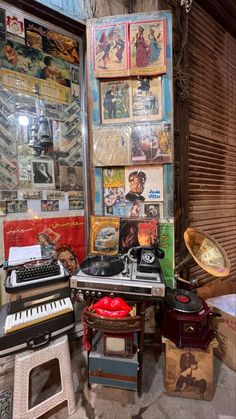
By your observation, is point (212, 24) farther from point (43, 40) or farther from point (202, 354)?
point (202, 354)

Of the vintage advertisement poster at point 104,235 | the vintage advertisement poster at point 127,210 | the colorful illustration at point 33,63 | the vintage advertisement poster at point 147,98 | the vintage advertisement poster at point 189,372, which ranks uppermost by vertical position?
the colorful illustration at point 33,63

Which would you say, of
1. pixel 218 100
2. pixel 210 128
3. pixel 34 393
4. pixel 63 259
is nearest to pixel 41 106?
pixel 63 259

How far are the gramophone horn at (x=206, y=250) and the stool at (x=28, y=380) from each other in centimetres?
117

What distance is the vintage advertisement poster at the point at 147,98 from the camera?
5.63 feet

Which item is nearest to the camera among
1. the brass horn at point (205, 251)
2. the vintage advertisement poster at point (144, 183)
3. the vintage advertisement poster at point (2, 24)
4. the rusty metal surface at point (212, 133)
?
the vintage advertisement poster at point (2, 24)

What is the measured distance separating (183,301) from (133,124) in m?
1.49

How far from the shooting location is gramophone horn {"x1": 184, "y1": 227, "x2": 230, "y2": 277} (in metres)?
1.65

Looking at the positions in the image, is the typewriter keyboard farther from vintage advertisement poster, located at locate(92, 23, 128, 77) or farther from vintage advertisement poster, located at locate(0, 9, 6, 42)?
vintage advertisement poster, located at locate(0, 9, 6, 42)

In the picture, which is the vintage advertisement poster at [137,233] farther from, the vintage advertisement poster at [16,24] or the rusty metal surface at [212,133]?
the vintage advertisement poster at [16,24]

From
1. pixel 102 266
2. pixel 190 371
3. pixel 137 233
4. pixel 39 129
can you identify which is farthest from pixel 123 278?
pixel 39 129

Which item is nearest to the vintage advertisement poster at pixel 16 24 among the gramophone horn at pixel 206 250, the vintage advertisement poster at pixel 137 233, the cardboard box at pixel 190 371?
the vintage advertisement poster at pixel 137 233

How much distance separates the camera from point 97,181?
1.84 m

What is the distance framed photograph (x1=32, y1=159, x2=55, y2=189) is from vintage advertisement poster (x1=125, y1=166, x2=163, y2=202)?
2.25ft

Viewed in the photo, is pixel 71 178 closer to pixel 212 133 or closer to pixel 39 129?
pixel 39 129
